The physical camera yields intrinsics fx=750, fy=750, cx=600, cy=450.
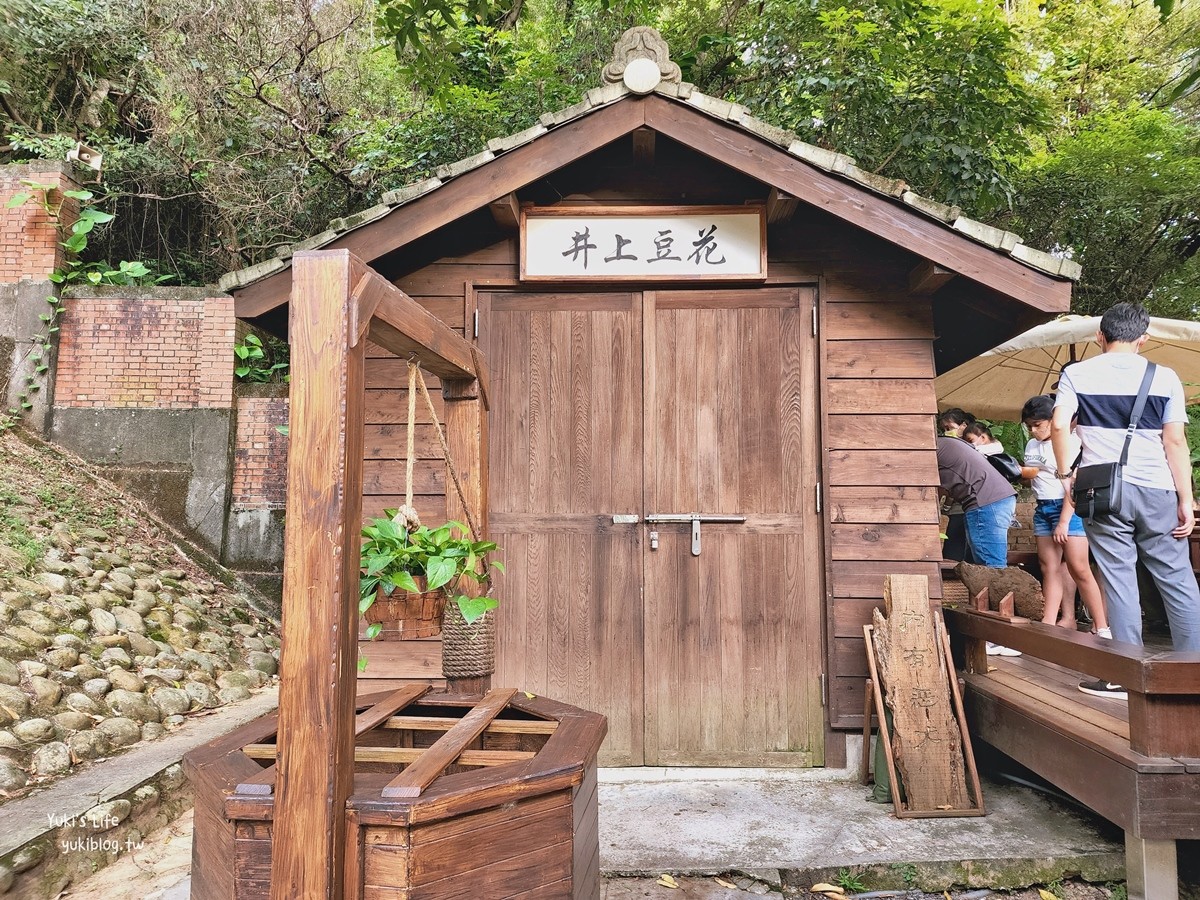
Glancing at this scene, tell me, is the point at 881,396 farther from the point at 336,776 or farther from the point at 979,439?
the point at 336,776

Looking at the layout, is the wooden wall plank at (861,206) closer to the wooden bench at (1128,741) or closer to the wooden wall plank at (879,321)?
the wooden wall plank at (879,321)

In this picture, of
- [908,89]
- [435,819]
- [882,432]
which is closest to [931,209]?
[882,432]

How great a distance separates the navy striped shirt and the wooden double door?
1.39 meters

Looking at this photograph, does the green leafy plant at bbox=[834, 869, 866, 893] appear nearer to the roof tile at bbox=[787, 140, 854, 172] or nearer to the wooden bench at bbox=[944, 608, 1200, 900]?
the wooden bench at bbox=[944, 608, 1200, 900]

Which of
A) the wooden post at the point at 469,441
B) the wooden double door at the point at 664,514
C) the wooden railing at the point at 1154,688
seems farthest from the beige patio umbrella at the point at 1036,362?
the wooden post at the point at 469,441

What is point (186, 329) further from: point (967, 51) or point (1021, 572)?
point (967, 51)

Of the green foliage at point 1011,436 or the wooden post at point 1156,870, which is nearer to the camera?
the wooden post at point 1156,870

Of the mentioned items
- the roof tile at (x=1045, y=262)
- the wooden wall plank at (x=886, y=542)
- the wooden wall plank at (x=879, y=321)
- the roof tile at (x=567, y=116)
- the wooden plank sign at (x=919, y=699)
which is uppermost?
the roof tile at (x=567, y=116)

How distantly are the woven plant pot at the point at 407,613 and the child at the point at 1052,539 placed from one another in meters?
4.15

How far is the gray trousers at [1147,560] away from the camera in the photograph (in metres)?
3.48

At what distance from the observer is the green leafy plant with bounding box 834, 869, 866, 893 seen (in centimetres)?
324

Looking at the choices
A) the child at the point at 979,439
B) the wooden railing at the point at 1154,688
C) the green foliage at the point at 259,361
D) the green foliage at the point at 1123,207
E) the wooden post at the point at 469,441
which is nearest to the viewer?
the wooden railing at the point at 1154,688

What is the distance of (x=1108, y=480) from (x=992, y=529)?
84.4 inches

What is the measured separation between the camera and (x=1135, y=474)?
3.54 meters
